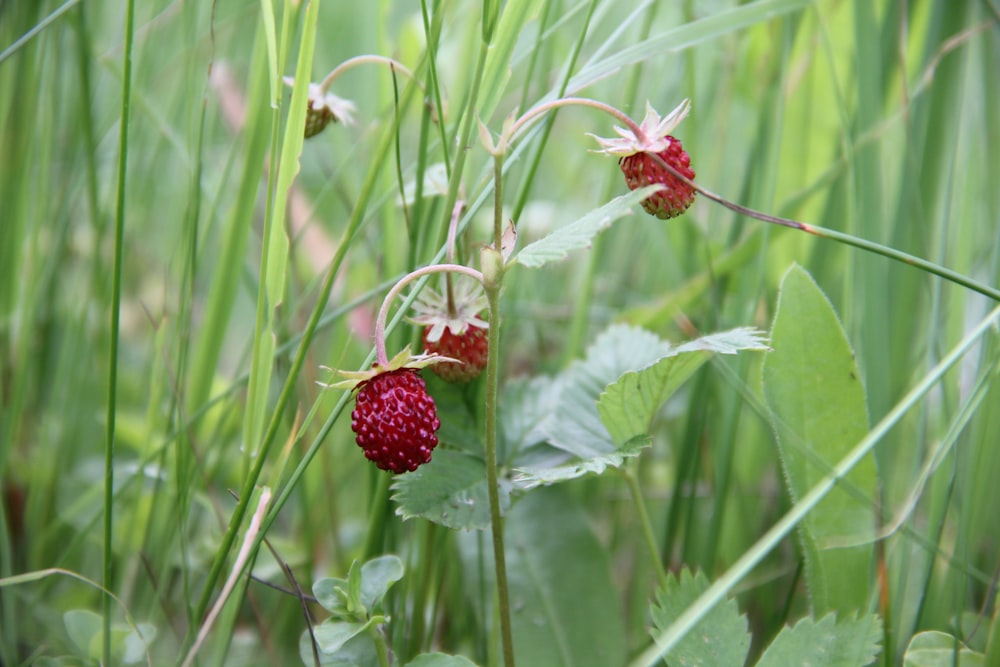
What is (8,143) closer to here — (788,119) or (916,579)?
(788,119)

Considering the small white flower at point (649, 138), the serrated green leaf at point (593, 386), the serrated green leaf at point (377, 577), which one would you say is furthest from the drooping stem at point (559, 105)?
the serrated green leaf at point (377, 577)

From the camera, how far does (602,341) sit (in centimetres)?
90

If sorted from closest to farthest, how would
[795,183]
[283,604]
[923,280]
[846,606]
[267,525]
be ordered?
[267,525] < [846,606] < [283,604] < [923,280] < [795,183]

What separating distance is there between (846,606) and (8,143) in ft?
3.77

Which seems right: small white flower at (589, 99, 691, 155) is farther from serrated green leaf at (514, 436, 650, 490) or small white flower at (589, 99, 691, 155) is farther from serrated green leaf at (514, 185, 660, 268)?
serrated green leaf at (514, 436, 650, 490)

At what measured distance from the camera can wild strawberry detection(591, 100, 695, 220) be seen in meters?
0.65

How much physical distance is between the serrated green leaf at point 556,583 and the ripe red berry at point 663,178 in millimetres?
398

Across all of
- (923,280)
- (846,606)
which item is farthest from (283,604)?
(923,280)

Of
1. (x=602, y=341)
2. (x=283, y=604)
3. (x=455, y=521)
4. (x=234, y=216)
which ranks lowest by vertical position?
(x=283, y=604)

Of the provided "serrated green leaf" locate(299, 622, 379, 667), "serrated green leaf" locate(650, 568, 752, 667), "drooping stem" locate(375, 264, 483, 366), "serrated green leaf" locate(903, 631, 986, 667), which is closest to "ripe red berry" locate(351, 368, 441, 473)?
"drooping stem" locate(375, 264, 483, 366)

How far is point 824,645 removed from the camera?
68 cm

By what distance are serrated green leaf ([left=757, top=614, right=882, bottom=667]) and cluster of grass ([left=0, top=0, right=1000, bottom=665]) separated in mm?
46

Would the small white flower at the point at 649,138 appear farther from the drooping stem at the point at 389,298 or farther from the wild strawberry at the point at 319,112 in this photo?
the wild strawberry at the point at 319,112

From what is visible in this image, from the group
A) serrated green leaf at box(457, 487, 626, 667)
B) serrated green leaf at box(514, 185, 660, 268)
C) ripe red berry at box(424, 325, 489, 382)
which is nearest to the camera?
serrated green leaf at box(514, 185, 660, 268)
